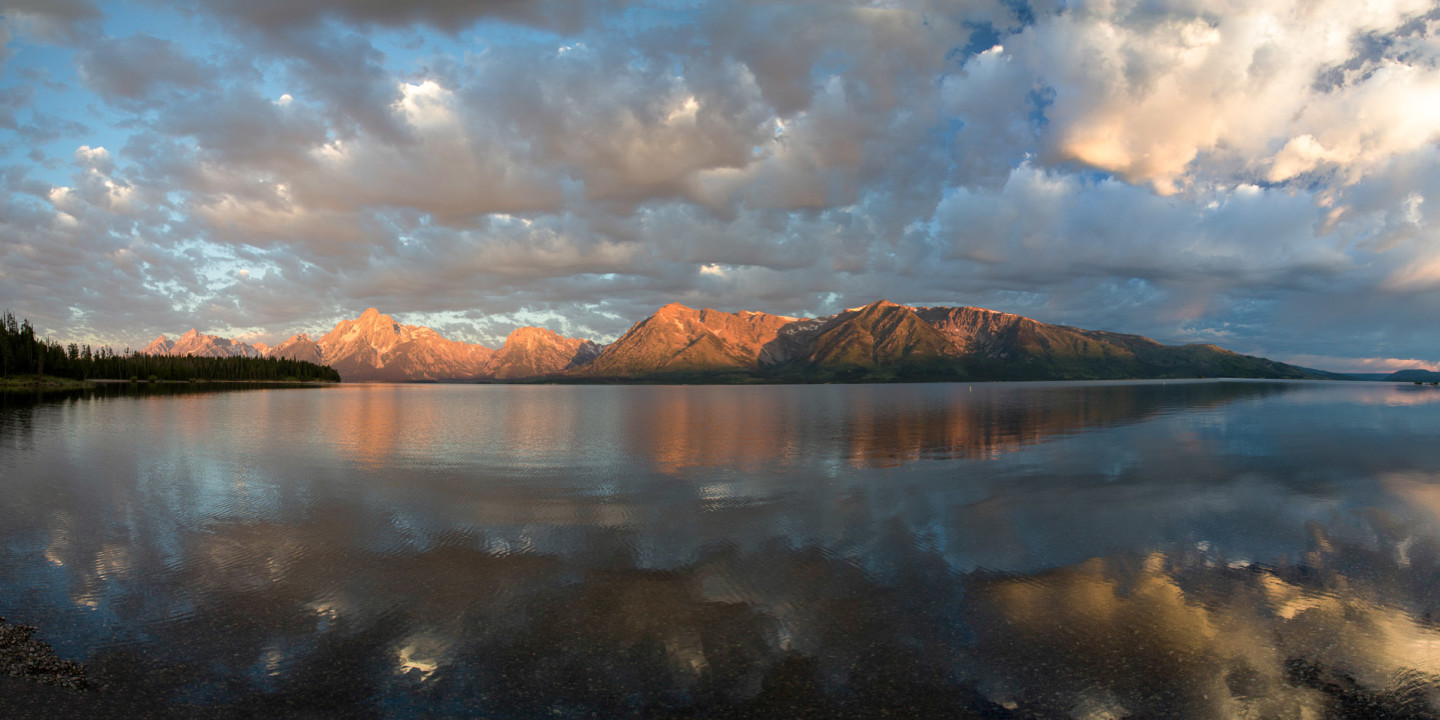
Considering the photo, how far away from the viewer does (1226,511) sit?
3117 cm

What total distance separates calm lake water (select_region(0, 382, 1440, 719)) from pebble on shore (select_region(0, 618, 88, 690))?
398 millimetres

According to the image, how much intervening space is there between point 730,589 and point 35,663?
16.2 metres

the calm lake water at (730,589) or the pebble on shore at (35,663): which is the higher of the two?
the pebble on shore at (35,663)

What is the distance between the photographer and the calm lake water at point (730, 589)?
13.3m

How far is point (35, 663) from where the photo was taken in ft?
46.7

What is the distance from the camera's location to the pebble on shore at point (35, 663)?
13555mm

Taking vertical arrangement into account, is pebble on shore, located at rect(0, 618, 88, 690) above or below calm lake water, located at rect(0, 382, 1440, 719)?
above

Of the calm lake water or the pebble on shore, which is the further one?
the pebble on shore

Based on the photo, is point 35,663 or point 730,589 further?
point 730,589

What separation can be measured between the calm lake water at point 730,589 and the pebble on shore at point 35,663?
398 millimetres

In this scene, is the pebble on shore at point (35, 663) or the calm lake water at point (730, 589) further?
the pebble on shore at point (35, 663)

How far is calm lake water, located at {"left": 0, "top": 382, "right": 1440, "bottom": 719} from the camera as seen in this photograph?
43.6 feet

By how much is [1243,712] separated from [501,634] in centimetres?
1591

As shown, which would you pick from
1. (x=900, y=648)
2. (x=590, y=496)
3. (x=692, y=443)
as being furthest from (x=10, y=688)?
(x=692, y=443)
